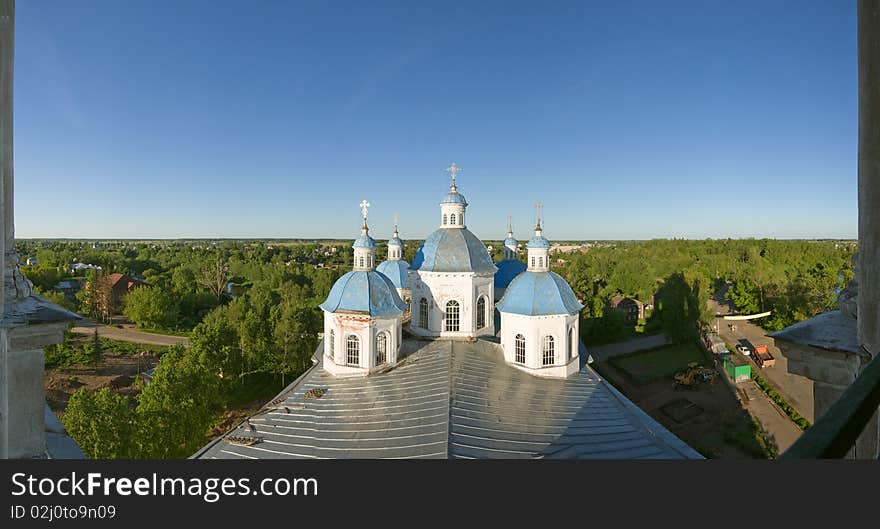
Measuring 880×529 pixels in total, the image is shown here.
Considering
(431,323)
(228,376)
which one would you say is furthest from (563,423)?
(228,376)

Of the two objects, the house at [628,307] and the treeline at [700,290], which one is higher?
the treeline at [700,290]

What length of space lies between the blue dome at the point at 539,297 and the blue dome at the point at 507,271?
319 inches

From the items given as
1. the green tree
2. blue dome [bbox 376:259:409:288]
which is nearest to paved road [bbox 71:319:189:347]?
the green tree

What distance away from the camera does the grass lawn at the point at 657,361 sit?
29.8m

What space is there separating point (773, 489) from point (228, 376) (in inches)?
1101

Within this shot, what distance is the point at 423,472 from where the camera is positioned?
2979mm

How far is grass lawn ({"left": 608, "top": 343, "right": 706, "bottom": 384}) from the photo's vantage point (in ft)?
97.9

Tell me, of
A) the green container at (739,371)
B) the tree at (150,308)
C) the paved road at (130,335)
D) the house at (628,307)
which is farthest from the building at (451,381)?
the tree at (150,308)

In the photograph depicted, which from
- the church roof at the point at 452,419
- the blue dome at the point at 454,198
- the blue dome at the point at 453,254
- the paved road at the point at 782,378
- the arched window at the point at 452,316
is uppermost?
the blue dome at the point at 454,198

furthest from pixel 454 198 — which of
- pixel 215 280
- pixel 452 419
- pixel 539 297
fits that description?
pixel 215 280

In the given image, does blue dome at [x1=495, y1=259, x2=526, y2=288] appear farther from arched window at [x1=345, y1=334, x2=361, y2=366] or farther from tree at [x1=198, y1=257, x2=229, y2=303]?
tree at [x1=198, y1=257, x2=229, y2=303]

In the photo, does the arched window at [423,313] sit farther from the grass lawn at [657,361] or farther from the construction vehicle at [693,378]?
the construction vehicle at [693,378]

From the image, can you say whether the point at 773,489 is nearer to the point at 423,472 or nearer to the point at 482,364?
the point at 423,472

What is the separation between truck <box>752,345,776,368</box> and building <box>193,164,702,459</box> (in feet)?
64.2
